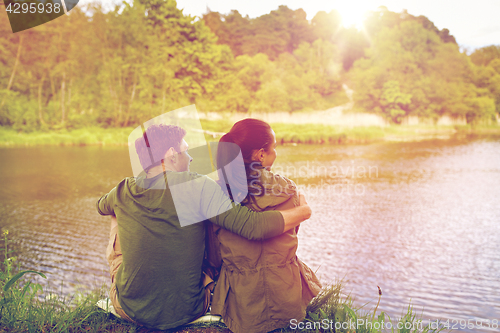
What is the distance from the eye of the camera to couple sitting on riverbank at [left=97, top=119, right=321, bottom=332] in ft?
5.43

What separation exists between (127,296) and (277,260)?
0.74m

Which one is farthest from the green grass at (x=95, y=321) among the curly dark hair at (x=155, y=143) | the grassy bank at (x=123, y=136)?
the grassy bank at (x=123, y=136)

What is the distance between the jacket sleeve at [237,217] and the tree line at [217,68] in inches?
900

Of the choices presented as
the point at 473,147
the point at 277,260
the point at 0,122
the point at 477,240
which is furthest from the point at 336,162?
the point at 0,122

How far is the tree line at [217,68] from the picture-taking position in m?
22.2

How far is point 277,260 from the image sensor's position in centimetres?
173

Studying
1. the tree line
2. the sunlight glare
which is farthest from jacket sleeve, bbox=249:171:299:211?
the sunlight glare

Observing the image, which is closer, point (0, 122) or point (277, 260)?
point (277, 260)

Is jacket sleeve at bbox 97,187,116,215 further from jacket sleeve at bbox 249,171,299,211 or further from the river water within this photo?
the river water

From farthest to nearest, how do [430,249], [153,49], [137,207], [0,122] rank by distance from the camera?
[153,49] → [0,122] → [430,249] → [137,207]

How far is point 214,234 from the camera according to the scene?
5.92 feet

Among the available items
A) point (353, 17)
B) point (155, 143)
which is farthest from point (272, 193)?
point (353, 17)

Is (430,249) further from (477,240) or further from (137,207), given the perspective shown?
(137,207)

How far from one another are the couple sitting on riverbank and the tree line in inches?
892
